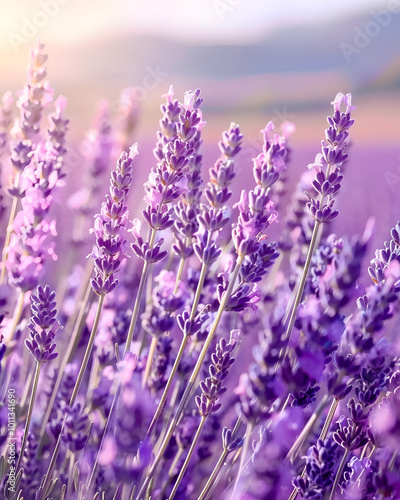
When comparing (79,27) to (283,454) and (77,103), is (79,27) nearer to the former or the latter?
(77,103)

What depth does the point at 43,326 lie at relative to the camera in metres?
0.62

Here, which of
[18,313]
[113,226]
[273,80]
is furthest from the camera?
[273,80]

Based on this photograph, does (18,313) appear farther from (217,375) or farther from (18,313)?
(217,375)

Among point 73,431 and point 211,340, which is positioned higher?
point 211,340

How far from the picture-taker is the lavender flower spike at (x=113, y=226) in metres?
0.59

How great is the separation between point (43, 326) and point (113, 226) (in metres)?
0.14

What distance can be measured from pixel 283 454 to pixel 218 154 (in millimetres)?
1232

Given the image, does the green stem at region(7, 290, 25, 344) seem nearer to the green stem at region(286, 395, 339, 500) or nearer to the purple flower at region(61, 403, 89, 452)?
the purple flower at region(61, 403, 89, 452)

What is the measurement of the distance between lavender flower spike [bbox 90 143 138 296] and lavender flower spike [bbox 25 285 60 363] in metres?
0.05

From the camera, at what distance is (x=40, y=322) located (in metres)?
0.61

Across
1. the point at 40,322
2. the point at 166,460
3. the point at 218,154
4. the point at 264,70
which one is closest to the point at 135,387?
the point at 40,322

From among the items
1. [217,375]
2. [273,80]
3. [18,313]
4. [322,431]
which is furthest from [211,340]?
[273,80]

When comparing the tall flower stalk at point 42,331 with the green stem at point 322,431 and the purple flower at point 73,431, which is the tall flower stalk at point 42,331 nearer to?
the purple flower at point 73,431

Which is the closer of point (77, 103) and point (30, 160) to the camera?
point (30, 160)
